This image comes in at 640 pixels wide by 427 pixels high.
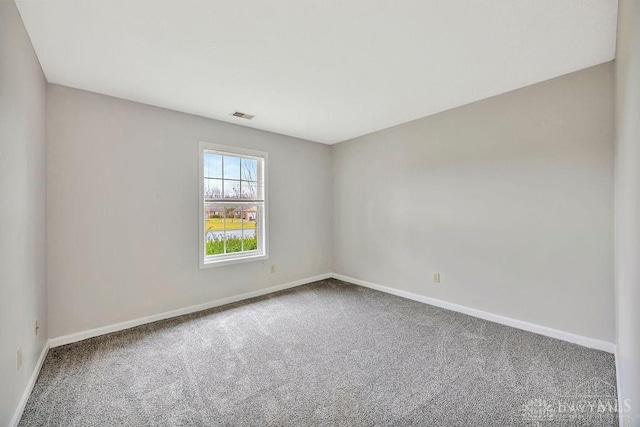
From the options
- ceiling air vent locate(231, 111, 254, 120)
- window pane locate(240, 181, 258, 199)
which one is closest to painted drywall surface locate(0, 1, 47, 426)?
ceiling air vent locate(231, 111, 254, 120)

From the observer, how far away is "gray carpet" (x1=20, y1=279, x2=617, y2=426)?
65.8 inches

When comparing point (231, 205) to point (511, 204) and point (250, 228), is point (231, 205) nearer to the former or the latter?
point (250, 228)

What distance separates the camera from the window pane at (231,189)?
12.4ft

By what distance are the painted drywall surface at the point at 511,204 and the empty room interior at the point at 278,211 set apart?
0.07 feet

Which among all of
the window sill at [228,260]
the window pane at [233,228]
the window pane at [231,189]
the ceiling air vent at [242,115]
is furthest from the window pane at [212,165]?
the window sill at [228,260]

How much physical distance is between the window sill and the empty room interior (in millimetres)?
26

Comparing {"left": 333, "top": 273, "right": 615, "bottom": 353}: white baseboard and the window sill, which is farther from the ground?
the window sill

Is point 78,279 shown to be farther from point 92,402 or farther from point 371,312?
point 371,312

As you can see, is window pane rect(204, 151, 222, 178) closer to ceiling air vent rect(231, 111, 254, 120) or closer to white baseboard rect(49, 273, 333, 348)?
ceiling air vent rect(231, 111, 254, 120)

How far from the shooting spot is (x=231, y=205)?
150 inches

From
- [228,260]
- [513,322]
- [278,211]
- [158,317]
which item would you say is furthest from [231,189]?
[513,322]

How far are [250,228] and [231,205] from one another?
0.45 meters

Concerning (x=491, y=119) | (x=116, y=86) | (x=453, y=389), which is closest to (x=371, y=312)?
(x=453, y=389)

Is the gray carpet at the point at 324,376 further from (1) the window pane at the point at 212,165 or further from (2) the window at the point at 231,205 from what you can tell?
(1) the window pane at the point at 212,165
